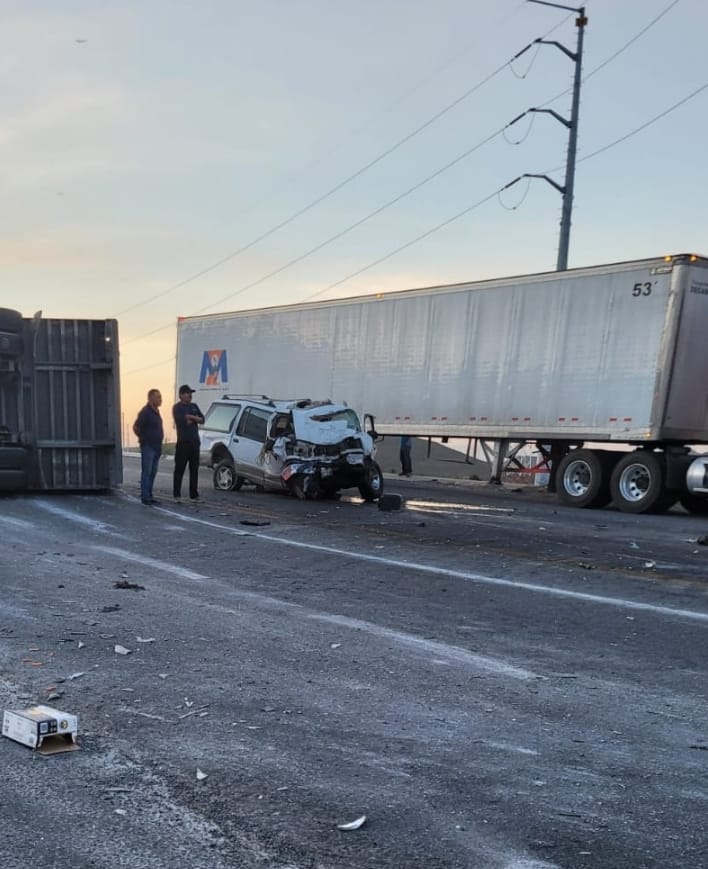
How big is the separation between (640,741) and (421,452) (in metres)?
23.6

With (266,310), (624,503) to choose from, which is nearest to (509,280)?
(624,503)

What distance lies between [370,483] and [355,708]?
1157 centimetres

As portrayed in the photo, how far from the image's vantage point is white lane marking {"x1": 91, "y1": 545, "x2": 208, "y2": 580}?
827 centimetres

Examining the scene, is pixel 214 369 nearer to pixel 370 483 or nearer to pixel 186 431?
pixel 370 483

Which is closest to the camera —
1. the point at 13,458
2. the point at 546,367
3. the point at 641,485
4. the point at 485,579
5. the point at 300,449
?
the point at 485,579

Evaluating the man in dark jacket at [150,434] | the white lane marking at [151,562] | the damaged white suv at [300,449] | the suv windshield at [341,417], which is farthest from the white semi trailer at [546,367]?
the white lane marking at [151,562]

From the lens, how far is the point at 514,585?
812 cm

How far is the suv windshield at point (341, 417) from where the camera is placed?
15797 millimetres

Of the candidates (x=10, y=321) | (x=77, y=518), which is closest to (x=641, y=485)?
(x=77, y=518)

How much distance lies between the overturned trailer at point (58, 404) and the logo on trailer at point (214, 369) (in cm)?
1054

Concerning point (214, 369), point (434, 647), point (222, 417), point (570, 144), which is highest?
point (570, 144)

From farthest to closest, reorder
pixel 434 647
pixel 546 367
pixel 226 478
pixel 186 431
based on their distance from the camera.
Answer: pixel 546 367, pixel 226 478, pixel 186 431, pixel 434 647

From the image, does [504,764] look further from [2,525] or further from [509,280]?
[509,280]

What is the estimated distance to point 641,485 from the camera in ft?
55.8
